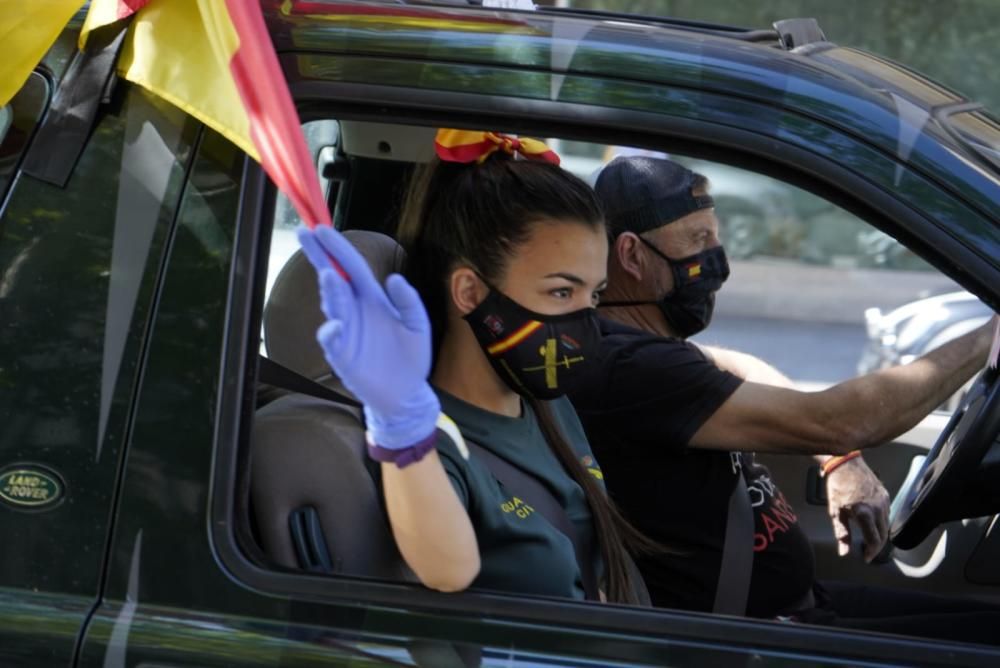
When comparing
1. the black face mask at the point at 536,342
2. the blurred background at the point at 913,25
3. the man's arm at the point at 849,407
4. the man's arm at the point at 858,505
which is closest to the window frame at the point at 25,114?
the black face mask at the point at 536,342

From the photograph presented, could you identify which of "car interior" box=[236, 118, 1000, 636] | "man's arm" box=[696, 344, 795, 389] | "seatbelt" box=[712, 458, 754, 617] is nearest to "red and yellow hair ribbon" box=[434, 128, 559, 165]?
"car interior" box=[236, 118, 1000, 636]

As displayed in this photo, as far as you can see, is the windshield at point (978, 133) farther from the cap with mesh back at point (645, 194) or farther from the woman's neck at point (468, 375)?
the cap with mesh back at point (645, 194)

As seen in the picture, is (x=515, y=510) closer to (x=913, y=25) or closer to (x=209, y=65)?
(x=209, y=65)

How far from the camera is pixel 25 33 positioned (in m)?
1.87

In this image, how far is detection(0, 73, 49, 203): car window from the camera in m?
1.84

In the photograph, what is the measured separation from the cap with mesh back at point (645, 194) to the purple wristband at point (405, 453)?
1359mm

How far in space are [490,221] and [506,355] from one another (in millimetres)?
214

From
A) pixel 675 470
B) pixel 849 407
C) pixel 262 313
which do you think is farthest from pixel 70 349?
pixel 849 407

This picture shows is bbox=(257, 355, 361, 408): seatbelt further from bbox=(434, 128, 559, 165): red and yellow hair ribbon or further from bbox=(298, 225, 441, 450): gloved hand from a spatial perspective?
bbox=(298, 225, 441, 450): gloved hand

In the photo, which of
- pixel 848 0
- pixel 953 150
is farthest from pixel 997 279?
pixel 848 0

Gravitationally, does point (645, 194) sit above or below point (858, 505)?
above

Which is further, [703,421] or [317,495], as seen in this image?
[703,421]

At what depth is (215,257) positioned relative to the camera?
5.86 feet

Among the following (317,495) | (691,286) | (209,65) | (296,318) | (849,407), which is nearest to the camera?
(209,65)
